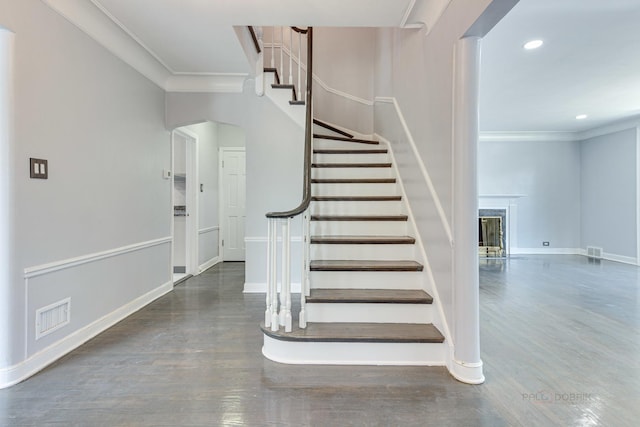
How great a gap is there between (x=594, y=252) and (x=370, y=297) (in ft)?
21.5

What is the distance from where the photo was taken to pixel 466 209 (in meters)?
1.92

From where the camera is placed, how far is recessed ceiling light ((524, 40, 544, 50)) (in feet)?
10.1

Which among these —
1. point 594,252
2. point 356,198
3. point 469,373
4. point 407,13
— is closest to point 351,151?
point 356,198

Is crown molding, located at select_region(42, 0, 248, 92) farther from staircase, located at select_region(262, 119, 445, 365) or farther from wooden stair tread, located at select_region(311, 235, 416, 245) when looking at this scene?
wooden stair tread, located at select_region(311, 235, 416, 245)

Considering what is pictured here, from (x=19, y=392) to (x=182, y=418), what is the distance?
1.02 metres

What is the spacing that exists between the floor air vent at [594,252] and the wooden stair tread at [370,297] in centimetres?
609

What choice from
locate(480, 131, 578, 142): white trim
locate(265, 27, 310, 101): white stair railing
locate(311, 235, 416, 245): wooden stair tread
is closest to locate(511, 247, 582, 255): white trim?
locate(480, 131, 578, 142): white trim

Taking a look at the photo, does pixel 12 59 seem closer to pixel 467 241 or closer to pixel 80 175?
pixel 80 175

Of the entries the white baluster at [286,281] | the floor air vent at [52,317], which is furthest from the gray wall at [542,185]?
the floor air vent at [52,317]

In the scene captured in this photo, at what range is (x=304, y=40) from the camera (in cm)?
473

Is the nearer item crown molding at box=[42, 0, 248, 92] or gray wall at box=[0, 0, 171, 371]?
gray wall at box=[0, 0, 171, 371]

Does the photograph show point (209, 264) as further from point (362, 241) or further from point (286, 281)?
point (286, 281)

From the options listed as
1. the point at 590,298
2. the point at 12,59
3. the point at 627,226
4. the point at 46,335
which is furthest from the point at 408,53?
the point at 627,226

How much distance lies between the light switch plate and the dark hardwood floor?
1226mm
